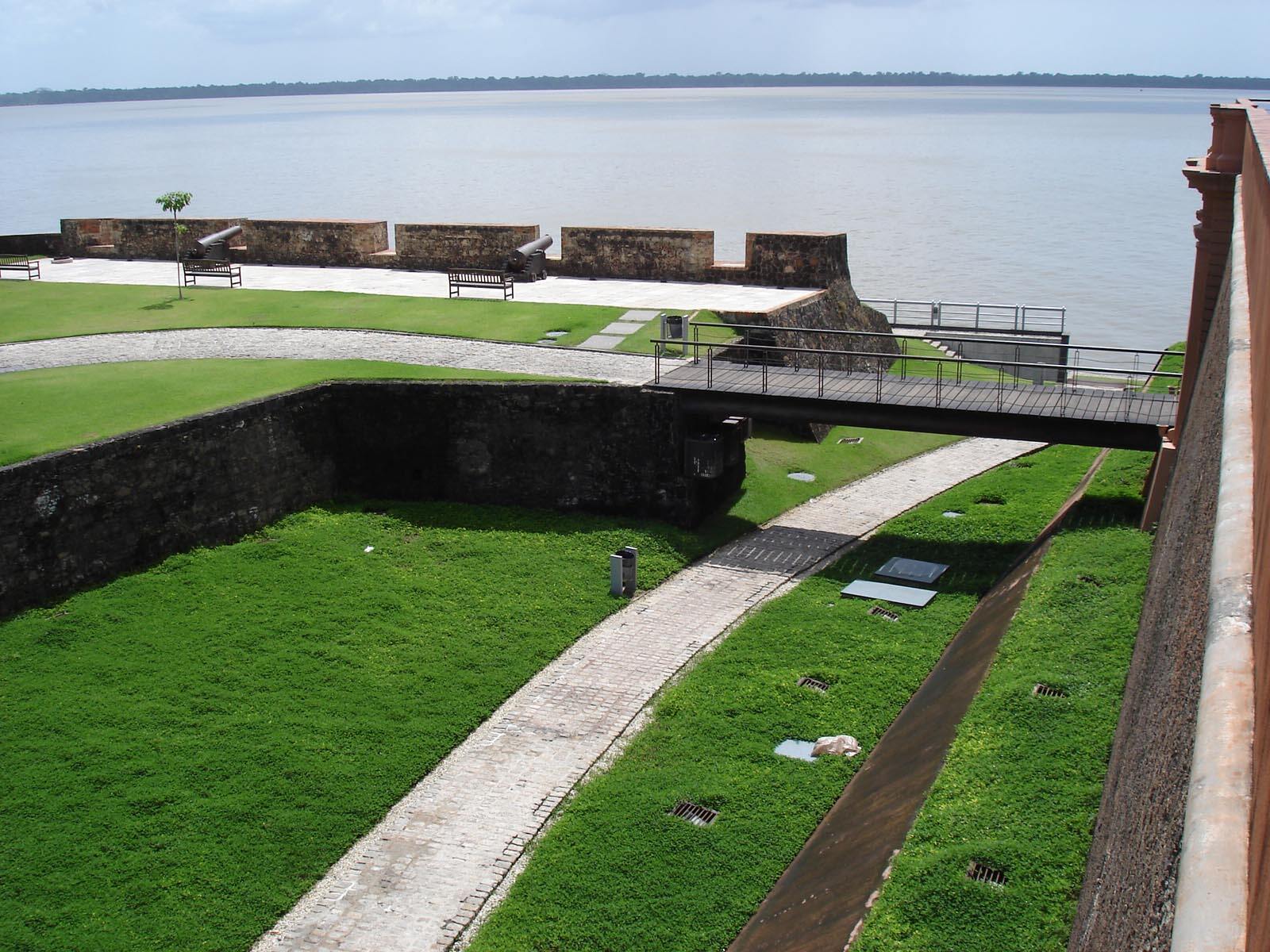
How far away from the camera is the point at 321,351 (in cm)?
2091

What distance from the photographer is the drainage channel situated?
9.02m

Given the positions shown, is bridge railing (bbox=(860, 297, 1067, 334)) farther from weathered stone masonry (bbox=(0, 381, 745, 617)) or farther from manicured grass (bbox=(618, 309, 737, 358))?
weathered stone masonry (bbox=(0, 381, 745, 617))

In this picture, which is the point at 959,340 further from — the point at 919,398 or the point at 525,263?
the point at 525,263

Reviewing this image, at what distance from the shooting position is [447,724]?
12844 millimetres

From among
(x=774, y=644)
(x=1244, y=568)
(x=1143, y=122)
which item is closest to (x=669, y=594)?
(x=774, y=644)

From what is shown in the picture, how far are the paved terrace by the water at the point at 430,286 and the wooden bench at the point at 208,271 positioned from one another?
240 millimetres

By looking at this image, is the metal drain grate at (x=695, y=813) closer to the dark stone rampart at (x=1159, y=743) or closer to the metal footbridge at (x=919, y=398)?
the dark stone rampart at (x=1159, y=743)

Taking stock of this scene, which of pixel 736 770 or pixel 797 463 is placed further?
pixel 797 463

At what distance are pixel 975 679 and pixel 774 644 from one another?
304 cm

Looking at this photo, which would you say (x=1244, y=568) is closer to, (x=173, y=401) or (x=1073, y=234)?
(x=173, y=401)

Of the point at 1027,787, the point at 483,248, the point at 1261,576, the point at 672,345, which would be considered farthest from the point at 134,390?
the point at 1261,576

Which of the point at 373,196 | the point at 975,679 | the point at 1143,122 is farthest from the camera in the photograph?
the point at 1143,122

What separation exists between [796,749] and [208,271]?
62.8ft

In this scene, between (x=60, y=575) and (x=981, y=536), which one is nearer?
(x=60, y=575)
